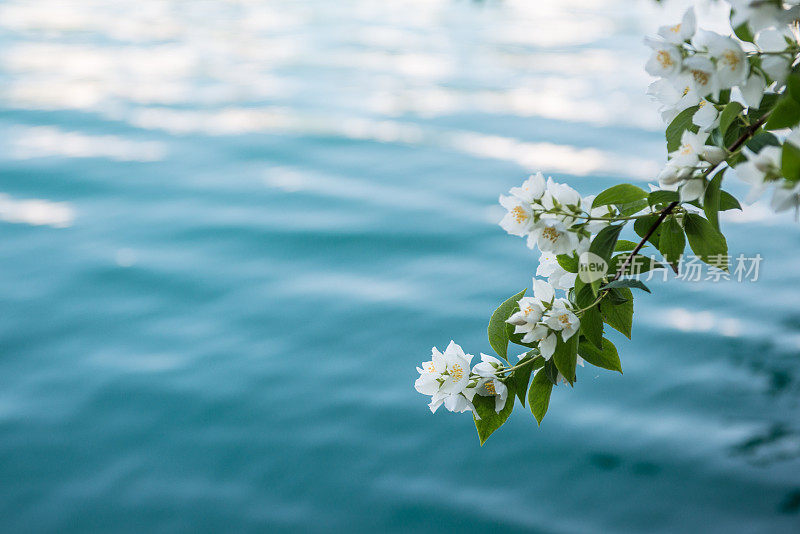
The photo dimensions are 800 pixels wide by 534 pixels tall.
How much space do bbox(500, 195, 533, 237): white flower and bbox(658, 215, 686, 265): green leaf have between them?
14 centimetres

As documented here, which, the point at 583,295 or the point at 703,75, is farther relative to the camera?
the point at 583,295

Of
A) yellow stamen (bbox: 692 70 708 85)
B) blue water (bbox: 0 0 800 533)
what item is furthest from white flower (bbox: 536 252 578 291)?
blue water (bbox: 0 0 800 533)

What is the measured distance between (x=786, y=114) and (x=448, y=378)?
1.24ft

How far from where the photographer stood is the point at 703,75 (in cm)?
63

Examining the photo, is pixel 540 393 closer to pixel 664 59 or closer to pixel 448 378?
pixel 448 378

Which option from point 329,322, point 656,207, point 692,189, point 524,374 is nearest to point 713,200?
point 692,189

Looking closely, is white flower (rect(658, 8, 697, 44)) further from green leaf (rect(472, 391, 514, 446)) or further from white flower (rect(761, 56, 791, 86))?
green leaf (rect(472, 391, 514, 446))

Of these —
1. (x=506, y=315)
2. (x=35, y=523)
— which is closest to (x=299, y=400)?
(x=35, y=523)

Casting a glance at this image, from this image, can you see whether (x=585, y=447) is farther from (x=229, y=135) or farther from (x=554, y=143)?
(x=229, y=135)

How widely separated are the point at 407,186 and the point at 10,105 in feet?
6.60

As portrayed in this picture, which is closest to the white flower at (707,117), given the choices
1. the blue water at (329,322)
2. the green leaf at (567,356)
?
the green leaf at (567,356)

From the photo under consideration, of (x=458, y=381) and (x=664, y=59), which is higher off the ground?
(x=664, y=59)

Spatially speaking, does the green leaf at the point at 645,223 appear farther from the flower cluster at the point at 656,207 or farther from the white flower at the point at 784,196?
the white flower at the point at 784,196

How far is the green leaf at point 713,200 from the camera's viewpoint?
665 millimetres
